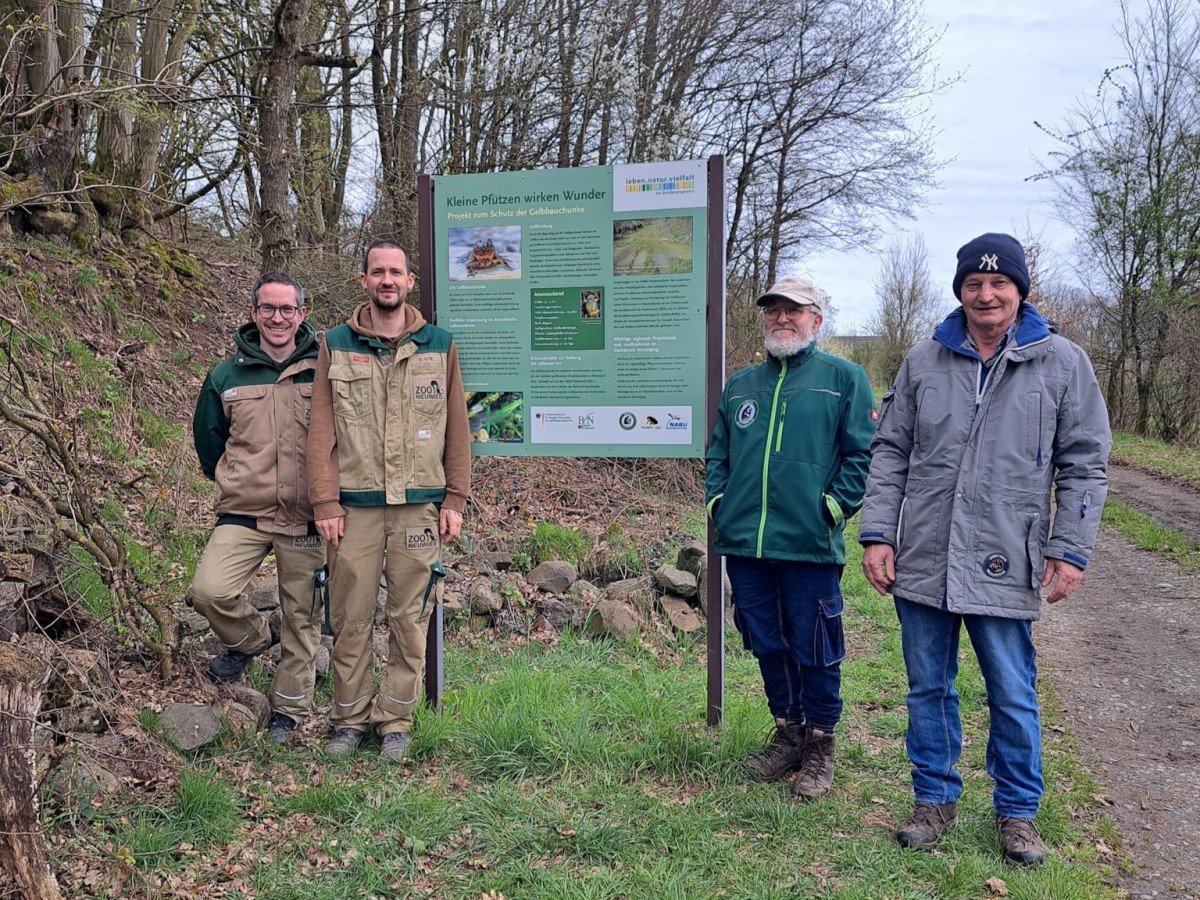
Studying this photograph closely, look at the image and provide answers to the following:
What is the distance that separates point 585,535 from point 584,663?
2.80 metres

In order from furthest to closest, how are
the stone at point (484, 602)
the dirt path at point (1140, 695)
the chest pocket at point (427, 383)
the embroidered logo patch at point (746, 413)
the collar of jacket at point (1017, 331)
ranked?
the stone at point (484, 602), the chest pocket at point (427, 383), the embroidered logo patch at point (746, 413), the dirt path at point (1140, 695), the collar of jacket at point (1017, 331)

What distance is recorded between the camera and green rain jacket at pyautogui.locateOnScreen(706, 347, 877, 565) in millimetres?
3422

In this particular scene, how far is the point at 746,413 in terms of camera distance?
3643 millimetres

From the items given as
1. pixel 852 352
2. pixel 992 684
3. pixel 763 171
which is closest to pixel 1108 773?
pixel 992 684

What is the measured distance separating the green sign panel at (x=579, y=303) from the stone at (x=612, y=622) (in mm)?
1765

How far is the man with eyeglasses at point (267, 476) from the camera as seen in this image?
3957 mm

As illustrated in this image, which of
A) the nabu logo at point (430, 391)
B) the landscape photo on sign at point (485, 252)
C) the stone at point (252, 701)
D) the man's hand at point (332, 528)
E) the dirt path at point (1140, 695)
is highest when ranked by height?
the landscape photo on sign at point (485, 252)

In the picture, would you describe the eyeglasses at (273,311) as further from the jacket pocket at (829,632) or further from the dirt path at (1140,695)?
the dirt path at (1140,695)

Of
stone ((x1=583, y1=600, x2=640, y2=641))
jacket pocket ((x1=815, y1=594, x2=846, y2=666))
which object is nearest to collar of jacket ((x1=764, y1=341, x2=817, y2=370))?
jacket pocket ((x1=815, y1=594, x2=846, y2=666))

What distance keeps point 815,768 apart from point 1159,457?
16.8 metres

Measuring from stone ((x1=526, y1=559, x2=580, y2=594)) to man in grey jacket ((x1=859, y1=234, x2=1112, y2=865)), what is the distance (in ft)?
11.0

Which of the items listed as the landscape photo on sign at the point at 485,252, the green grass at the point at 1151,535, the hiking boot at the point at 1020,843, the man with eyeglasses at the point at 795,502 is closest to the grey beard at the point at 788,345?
the man with eyeglasses at the point at 795,502

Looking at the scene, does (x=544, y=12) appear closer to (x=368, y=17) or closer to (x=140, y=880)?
(x=368, y=17)

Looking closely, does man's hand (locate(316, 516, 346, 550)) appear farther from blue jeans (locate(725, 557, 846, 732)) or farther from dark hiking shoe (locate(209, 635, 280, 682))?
blue jeans (locate(725, 557, 846, 732))
